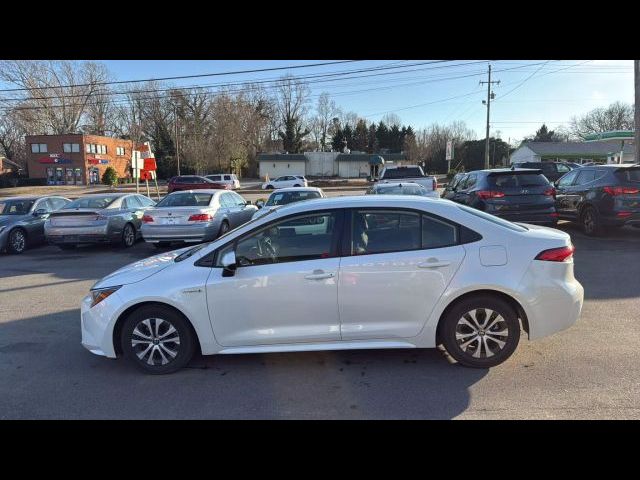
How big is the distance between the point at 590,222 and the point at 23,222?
1490 centimetres

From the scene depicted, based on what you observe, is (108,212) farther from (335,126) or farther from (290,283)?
(335,126)

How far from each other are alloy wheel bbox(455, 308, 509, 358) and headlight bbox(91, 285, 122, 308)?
3.27m

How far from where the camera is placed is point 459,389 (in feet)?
11.8

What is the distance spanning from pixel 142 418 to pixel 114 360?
1320mm

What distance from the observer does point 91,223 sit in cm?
1081

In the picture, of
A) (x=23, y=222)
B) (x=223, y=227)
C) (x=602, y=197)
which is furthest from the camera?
(x=23, y=222)

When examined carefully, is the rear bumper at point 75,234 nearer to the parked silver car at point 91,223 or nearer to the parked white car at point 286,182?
the parked silver car at point 91,223

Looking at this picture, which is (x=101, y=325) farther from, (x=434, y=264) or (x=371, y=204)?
(x=434, y=264)

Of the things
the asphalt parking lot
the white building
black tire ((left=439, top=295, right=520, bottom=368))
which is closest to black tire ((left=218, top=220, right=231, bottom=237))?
the asphalt parking lot

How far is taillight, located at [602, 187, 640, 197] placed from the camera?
376 inches

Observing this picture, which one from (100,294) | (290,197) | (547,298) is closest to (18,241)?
(290,197)

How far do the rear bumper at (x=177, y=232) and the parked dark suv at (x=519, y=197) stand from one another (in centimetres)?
663

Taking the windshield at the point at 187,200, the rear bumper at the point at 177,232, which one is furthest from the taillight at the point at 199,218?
the windshield at the point at 187,200
